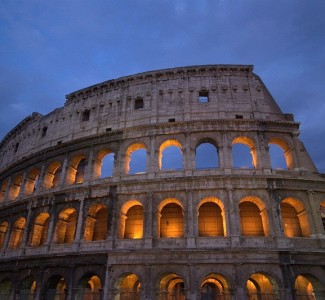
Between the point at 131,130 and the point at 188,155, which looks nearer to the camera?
the point at 188,155

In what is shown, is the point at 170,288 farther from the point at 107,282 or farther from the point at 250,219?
the point at 250,219

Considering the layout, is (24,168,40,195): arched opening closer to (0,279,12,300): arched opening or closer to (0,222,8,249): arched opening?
(0,222,8,249): arched opening

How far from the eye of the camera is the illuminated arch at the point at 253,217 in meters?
16.9

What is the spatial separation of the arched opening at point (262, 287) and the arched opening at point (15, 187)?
1911 centimetres

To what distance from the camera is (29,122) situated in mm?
27281

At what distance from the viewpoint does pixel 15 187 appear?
995 inches

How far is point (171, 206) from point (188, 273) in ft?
13.4

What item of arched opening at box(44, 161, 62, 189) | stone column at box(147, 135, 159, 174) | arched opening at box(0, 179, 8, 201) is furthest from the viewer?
arched opening at box(0, 179, 8, 201)

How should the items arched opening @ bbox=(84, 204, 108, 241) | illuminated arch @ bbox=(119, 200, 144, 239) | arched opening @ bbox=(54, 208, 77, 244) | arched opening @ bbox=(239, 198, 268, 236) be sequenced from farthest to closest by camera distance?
arched opening @ bbox=(54, 208, 77, 244) → arched opening @ bbox=(84, 204, 108, 241) → illuminated arch @ bbox=(119, 200, 144, 239) → arched opening @ bbox=(239, 198, 268, 236)

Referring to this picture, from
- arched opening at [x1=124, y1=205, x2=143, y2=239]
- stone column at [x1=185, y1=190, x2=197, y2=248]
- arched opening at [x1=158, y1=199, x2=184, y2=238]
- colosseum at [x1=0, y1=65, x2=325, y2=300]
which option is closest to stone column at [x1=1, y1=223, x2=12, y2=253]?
colosseum at [x1=0, y1=65, x2=325, y2=300]

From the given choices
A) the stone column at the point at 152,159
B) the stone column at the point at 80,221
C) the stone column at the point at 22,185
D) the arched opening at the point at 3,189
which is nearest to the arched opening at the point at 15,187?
the stone column at the point at 22,185

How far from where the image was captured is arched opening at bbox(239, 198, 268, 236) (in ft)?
55.8

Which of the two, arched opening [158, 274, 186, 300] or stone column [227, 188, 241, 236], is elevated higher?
stone column [227, 188, 241, 236]

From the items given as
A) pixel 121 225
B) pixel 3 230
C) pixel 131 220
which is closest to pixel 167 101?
pixel 131 220
